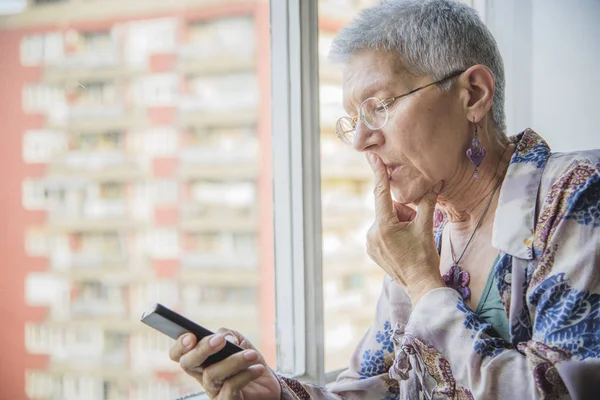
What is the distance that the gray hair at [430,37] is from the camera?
113 cm

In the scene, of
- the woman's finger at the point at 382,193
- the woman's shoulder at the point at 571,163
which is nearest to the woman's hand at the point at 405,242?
the woman's finger at the point at 382,193

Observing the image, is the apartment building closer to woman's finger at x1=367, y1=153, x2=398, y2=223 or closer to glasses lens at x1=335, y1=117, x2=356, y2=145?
glasses lens at x1=335, y1=117, x2=356, y2=145

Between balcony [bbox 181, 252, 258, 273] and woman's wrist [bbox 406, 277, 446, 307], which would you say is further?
balcony [bbox 181, 252, 258, 273]

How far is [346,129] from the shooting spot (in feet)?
4.34

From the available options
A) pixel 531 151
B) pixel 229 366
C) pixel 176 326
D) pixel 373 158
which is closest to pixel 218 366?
pixel 229 366

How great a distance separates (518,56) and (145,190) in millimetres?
1448

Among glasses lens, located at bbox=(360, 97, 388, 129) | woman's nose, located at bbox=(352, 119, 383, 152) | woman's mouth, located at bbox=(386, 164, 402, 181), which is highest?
glasses lens, located at bbox=(360, 97, 388, 129)

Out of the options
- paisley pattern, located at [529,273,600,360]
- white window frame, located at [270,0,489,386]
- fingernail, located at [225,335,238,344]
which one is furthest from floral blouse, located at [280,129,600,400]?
white window frame, located at [270,0,489,386]

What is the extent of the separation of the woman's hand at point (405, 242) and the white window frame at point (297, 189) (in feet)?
1.55

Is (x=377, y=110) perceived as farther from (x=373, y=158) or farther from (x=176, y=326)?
(x=176, y=326)

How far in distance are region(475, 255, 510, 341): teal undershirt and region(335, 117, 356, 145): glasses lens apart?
43 cm

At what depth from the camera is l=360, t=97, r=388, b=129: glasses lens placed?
3.82 ft

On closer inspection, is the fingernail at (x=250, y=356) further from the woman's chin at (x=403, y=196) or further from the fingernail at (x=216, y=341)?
the woman's chin at (x=403, y=196)

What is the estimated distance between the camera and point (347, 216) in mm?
1861
